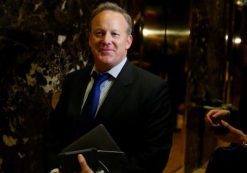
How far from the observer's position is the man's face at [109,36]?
74.7 inches

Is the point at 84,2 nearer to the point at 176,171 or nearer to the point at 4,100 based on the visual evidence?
the point at 4,100

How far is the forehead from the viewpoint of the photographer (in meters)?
1.90

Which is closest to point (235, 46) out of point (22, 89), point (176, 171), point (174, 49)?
point (174, 49)

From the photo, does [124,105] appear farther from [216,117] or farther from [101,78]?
[216,117]

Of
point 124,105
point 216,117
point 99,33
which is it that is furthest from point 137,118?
point 216,117


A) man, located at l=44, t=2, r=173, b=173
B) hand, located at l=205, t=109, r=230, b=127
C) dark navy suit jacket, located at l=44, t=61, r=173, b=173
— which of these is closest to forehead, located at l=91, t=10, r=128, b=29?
man, located at l=44, t=2, r=173, b=173

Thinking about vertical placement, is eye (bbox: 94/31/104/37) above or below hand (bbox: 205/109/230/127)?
above

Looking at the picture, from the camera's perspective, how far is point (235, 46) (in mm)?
5320

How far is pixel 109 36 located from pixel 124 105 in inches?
13.7

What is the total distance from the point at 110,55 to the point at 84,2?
1057 mm

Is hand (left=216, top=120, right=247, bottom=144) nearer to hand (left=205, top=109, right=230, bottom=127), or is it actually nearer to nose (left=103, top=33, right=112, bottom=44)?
hand (left=205, top=109, right=230, bottom=127)

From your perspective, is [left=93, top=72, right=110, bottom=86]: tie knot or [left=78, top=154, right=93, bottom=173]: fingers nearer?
[left=78, top=154, right=93, bottom=173]: fingers

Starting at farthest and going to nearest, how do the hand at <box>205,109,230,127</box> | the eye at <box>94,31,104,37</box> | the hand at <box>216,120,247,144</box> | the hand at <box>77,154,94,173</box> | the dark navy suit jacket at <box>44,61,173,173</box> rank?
the hand at <box>205,109,230,127</box> < the hand at <box>216,120,247,144</box> < the eye at <box>94,31,104,37</box> < the dark navy suit jacket at <box>44,61,173,173</box> < the hand at <box>77,154,94,173</box>

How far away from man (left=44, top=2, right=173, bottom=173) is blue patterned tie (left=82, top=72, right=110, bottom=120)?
17mm
